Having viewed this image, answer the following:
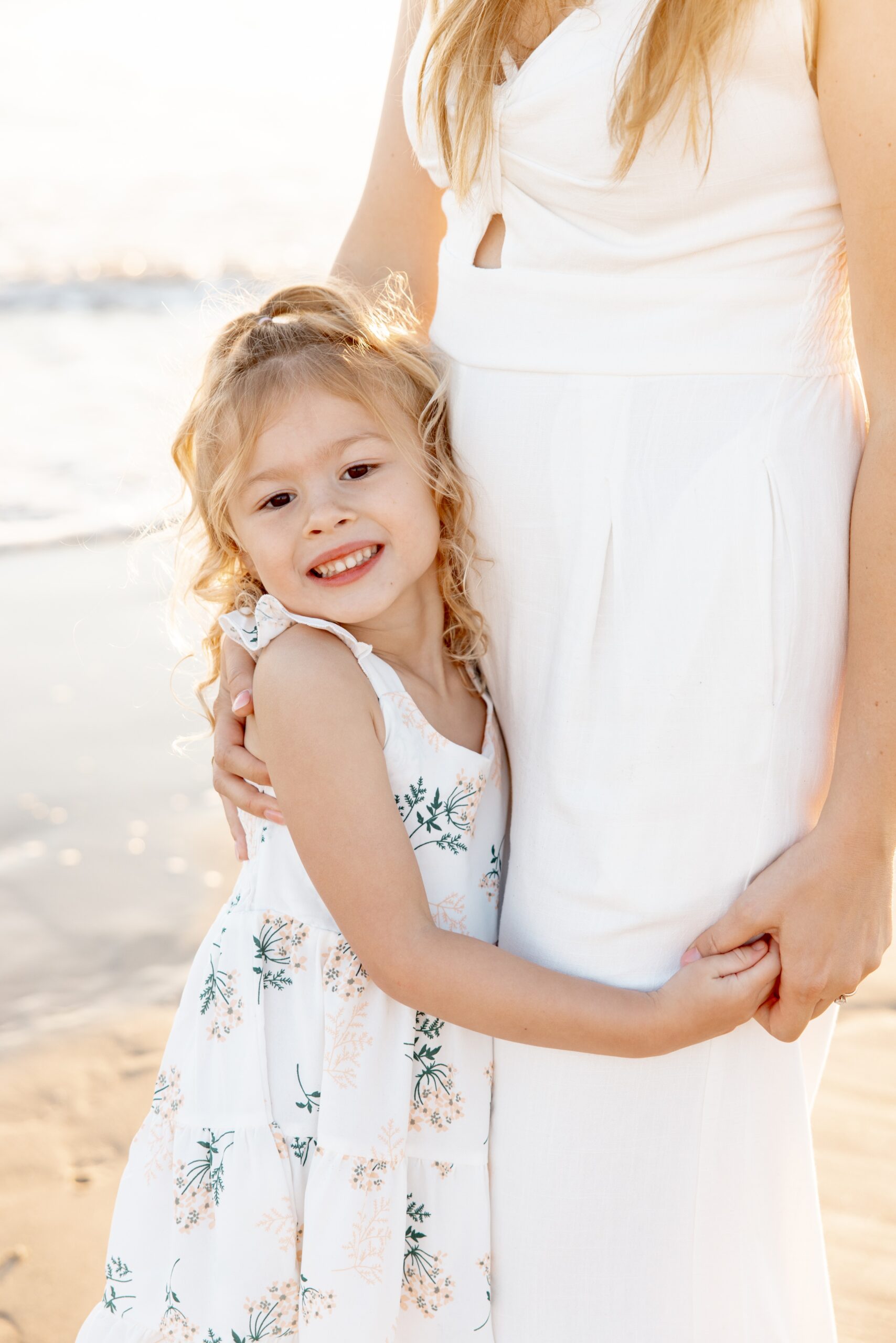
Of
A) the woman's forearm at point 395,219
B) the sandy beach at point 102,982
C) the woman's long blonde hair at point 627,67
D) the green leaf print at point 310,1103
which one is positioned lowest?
the sandy beach at point 102,982

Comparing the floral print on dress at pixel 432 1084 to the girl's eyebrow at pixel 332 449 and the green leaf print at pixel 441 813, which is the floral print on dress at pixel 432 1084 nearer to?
the green leaf print at pixel 441 813

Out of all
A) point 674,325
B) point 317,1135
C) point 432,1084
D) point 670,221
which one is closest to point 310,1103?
point 317,1135

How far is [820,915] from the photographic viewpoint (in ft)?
4.24

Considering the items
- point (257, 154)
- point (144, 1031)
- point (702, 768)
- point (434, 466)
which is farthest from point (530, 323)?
point (257, 154)

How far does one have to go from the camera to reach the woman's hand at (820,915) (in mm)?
1287

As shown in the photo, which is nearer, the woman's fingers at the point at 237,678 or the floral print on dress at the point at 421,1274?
the floral print on dress at the point at 421,1274

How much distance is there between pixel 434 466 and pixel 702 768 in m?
0.54

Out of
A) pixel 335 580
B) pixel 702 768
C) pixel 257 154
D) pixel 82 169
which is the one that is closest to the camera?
pixel 702 768

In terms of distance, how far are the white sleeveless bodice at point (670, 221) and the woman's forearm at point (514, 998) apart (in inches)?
27.3

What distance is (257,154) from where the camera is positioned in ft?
53.3

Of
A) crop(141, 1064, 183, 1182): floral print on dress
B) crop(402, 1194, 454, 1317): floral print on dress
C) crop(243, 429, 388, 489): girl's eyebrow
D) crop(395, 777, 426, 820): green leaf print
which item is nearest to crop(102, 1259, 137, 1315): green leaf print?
crop(141, 1064, 183, 1182): floral print on dress

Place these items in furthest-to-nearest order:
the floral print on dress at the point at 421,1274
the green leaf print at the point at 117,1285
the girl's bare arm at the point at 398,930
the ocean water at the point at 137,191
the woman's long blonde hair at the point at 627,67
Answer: the ocean water at the point at 137,191
the green leaf print at the point at 117,1285
the floral print on dress at the point at 421,1274
the girl's bare arm at the point at 398,930
the woman's long blonde hair at the point at 627,67

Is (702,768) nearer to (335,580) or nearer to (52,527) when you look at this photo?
Answer: (335,580)

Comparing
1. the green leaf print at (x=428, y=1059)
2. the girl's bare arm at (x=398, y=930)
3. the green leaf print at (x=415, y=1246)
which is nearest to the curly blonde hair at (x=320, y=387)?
the girl's bare arm at (x=398, y=930)
